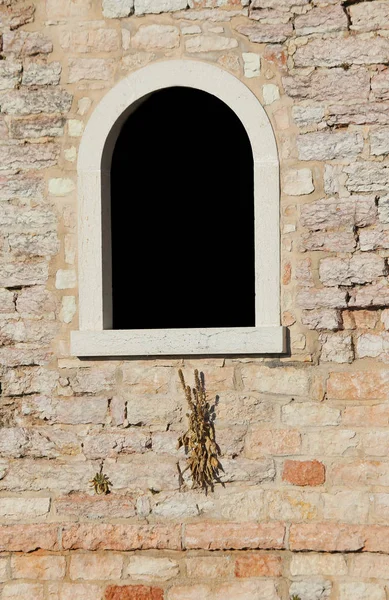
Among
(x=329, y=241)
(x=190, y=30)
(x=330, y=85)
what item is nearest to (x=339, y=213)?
(x=329, y=241)

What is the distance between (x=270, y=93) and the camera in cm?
525

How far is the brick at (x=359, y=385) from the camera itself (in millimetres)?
5109

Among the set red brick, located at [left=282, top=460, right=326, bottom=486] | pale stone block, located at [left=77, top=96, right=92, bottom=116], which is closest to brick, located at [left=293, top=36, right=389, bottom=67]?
pale stone block, located at [left=77, top=96, right=92, bottom=116]

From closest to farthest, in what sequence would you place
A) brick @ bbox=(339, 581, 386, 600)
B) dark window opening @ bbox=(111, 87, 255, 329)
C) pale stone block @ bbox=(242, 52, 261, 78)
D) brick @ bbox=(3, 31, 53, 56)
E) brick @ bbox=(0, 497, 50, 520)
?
brick @ bbox=(339, 581, 386, 600)
pale stone block @ bbox=(242, 52, 261, 78)
brick @ bbox=(0, 497, 50, 520)
brick @ bbox=(3, 31, 53, 56)
dark window opening @ bbox=(111, 87, 255, 329)

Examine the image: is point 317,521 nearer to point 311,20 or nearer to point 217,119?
point 311,20

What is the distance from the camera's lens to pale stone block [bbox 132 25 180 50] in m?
5.36

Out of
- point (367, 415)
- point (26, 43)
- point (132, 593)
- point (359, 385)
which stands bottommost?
point (132, 593)

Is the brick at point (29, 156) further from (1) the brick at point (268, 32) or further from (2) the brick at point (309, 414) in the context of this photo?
(2) the brick at point (309, 414)

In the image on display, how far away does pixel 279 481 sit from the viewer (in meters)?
5.18

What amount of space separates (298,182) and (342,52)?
0.70 m

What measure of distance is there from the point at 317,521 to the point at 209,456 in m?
0.63

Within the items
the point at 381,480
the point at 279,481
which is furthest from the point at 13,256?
the point at 381,480

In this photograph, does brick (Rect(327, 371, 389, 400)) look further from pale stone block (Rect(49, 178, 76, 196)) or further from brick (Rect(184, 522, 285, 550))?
pale stone block (Rect(49, 178, 76, 196))

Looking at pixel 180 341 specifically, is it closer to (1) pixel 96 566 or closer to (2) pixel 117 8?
(1) pixel 96 566
